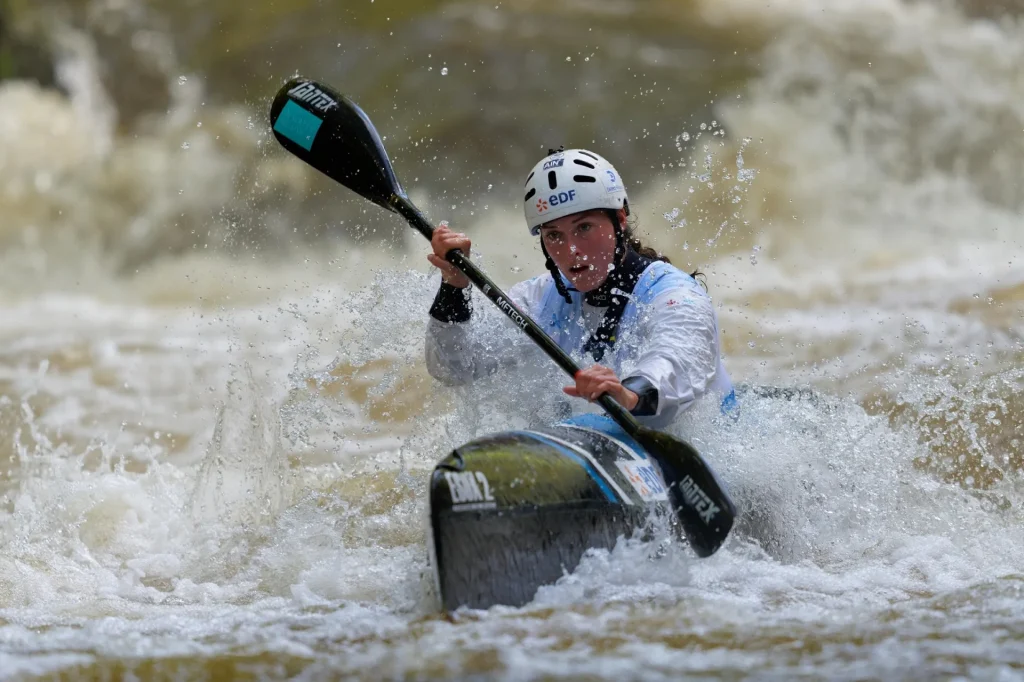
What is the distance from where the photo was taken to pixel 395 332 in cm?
513

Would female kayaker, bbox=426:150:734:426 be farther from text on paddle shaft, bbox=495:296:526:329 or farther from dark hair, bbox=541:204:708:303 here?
text on paddle shaft, bbox=495:296:526:329

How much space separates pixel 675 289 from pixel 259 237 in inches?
→ 331

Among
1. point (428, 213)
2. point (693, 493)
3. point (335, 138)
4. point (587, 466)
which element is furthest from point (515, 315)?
point (428, 213)

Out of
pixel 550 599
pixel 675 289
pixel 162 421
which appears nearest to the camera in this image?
pixel 550 599

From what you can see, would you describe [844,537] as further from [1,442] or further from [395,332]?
[1,442]

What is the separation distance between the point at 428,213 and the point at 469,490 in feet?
26.7

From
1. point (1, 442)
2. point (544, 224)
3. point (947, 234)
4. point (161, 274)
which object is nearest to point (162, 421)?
point (1, 442)

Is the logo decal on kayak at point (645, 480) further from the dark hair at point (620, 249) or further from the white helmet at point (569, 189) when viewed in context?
the white helmet at point (569, 189)

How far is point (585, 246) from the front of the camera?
13.9ft

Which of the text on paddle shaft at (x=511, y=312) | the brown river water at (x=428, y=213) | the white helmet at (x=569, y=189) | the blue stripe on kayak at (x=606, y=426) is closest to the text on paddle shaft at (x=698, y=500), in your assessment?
the blue stripe on kayak at (x=606, y=426)

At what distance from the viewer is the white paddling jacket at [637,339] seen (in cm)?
395

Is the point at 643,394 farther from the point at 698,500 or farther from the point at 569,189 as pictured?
the point at 569,189

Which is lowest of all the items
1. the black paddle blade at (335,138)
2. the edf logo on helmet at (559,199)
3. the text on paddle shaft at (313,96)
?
the edf logo on helmet at (559,199)

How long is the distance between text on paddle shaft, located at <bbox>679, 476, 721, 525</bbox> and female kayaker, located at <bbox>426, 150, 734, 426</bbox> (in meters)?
0.29
